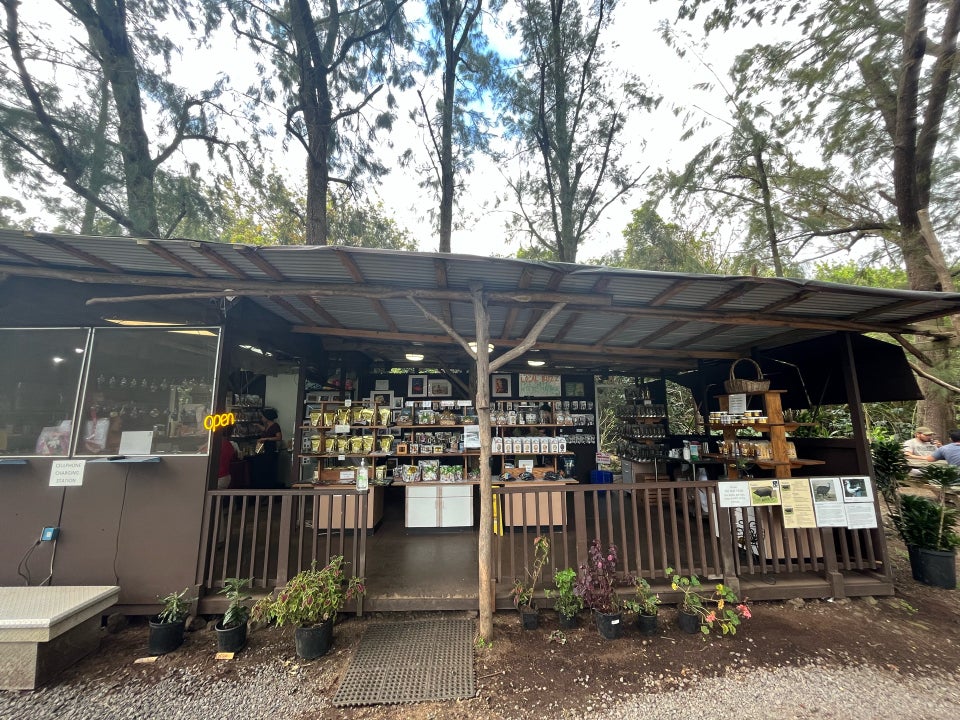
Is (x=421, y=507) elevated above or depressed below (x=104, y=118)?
below

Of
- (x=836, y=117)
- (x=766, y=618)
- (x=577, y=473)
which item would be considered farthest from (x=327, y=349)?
(x=836, y=117)

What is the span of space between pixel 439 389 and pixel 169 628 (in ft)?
13.5

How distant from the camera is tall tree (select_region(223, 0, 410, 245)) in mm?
6570

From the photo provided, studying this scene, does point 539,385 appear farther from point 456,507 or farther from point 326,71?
point 326,71

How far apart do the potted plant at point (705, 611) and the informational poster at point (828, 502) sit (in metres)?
1.16

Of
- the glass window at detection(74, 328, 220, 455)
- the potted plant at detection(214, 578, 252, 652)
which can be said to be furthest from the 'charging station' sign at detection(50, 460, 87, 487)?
the potted plant at detection(214, 578, 252, 652)

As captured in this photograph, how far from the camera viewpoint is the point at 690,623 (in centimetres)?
291

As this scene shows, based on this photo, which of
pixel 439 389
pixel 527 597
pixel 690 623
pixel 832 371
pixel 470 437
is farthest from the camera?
pixel 439 389

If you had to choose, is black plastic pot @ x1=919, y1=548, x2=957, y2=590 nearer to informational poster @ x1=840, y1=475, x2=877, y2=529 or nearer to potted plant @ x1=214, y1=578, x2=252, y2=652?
informational poster @ x1=840, y1=475, x2=877, y2=529

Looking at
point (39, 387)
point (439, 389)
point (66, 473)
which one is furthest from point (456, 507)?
point (39, 387)

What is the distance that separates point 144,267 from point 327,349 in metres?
2.57

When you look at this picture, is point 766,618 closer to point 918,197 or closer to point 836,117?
point 918,197

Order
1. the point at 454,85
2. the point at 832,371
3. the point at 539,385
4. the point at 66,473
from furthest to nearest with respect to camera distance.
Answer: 1. the point at 454,85
2. the point at 539,385
3. the point at 832,371
4. the point at 66,473

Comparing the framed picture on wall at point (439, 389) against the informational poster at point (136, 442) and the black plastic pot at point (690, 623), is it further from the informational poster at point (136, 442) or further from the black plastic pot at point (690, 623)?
the black plastic pot at point (690, 623)
